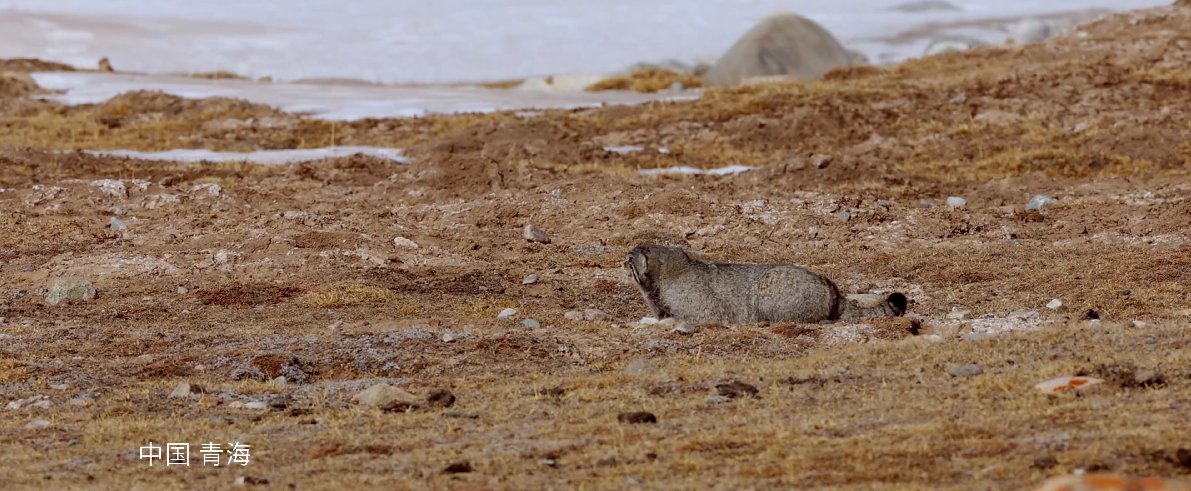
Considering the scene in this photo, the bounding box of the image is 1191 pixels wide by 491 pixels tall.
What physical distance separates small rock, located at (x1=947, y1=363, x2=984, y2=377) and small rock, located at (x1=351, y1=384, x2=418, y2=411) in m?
3.46

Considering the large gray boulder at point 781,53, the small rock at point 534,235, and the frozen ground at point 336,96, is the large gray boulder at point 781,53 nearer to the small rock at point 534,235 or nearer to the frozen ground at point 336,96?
the frozen ground at point 336,96

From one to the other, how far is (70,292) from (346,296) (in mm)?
2669

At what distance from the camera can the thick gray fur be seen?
12.6 metres

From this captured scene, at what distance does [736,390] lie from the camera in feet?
32.7

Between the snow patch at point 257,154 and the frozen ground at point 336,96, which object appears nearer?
the snow patch at point 257,154

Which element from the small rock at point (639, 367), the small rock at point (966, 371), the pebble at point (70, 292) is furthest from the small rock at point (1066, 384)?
the pebble at point (70, 292)

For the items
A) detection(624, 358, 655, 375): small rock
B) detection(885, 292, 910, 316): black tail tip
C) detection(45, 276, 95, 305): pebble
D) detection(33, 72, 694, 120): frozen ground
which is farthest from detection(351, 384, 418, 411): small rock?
detection(33, 72, 694, 120): frozen ground

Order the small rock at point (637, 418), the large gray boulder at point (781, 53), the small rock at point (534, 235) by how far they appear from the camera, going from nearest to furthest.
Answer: the small rock at point (637, 418) < the small rock at point (534, 235) < the large gray boulder at point (781, 53)

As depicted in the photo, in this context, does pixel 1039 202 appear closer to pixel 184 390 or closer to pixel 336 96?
pixel 184 390

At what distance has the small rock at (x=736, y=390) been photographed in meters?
9.92

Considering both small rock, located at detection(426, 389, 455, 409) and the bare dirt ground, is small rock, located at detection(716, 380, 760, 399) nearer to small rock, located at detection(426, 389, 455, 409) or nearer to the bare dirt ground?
the bare dirt ground

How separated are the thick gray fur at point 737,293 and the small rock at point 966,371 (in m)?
2.42

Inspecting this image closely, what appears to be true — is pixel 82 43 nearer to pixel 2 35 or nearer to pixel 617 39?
pixel 2 35

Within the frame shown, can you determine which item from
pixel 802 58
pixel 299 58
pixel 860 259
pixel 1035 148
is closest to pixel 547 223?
pixel 860 259
